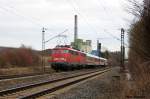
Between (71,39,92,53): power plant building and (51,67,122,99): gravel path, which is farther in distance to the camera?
(71,39,92,53): power plant building

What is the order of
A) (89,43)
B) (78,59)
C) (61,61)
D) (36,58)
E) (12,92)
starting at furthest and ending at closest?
(89,43) → (36,58) → (78,59) → (61,61) → (12,92)

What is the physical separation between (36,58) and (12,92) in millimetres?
62931

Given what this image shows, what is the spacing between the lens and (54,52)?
57.0 metres

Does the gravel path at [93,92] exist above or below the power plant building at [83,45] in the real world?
below

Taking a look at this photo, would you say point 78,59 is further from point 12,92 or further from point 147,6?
point 147,6

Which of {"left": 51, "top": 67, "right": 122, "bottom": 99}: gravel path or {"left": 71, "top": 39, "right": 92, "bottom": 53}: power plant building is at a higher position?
{"left": 71, "top": 39, "right": 92, "bottom": 53}: power plant building

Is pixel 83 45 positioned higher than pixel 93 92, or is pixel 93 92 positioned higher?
pixel 83 45

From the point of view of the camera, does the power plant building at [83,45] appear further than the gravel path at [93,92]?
Yes

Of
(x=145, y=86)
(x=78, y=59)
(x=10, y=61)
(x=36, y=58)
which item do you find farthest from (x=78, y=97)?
(x=36, y=58)

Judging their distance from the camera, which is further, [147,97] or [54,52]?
[54,52]

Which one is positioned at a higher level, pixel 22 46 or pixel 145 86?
pixel 22 46

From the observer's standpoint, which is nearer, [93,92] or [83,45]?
→ [93,92]

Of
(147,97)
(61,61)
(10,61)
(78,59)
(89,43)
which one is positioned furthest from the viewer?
(89,43)

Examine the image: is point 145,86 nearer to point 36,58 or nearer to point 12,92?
point 12,92
